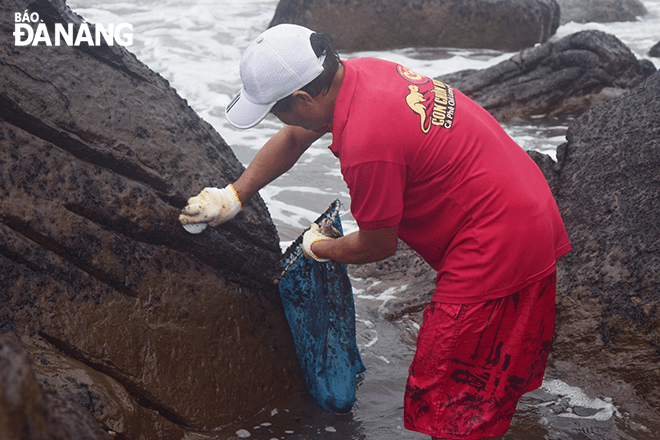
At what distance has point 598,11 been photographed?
15.0 meters

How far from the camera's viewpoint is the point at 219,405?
2.57 meters

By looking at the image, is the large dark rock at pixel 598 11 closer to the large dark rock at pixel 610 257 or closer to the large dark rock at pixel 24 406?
the large dark rock at pixel 610 257

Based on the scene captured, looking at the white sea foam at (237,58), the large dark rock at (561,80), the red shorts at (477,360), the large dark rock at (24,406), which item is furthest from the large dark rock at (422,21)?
the large dark rock at (24,406)

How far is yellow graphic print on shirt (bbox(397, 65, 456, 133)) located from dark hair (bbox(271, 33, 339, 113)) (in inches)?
11.0

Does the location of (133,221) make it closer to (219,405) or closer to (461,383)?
(219,405)

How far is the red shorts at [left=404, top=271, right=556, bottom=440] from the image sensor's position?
2.18 m

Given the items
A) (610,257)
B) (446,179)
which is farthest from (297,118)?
(610,257)

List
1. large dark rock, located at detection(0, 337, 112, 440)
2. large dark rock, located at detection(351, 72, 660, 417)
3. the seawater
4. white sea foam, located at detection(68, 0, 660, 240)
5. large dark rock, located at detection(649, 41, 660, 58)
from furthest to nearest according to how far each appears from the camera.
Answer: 1. large dark rock, located at detection(649, 41, 660, 58)
2. white sea foam, located at detection(68, 0, 660, 240)
3. large dark rock, located at detection(351, 72, 660, 417)
4. the seawater
5. large dark rock, located at detection(0, 337, 112, 440)

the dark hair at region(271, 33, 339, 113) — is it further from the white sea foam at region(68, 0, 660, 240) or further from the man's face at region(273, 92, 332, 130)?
the white sea foam at region(68, 0, 660, 240)

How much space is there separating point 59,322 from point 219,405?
77 centimetres

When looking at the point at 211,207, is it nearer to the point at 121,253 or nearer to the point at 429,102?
the point at 121,253

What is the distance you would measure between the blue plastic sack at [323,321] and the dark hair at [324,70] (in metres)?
0.78

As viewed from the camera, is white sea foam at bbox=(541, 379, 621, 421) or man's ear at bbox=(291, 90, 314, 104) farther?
white sea foam at bbox=(541, 379, 621, 421)

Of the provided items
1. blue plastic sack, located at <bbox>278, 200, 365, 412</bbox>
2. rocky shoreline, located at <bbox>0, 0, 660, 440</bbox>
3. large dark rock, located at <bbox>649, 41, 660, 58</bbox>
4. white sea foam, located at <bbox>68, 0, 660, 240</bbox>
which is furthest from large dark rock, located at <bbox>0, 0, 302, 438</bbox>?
large dark rock, located at <bbox>649, 41, 660, 58</bbox>
